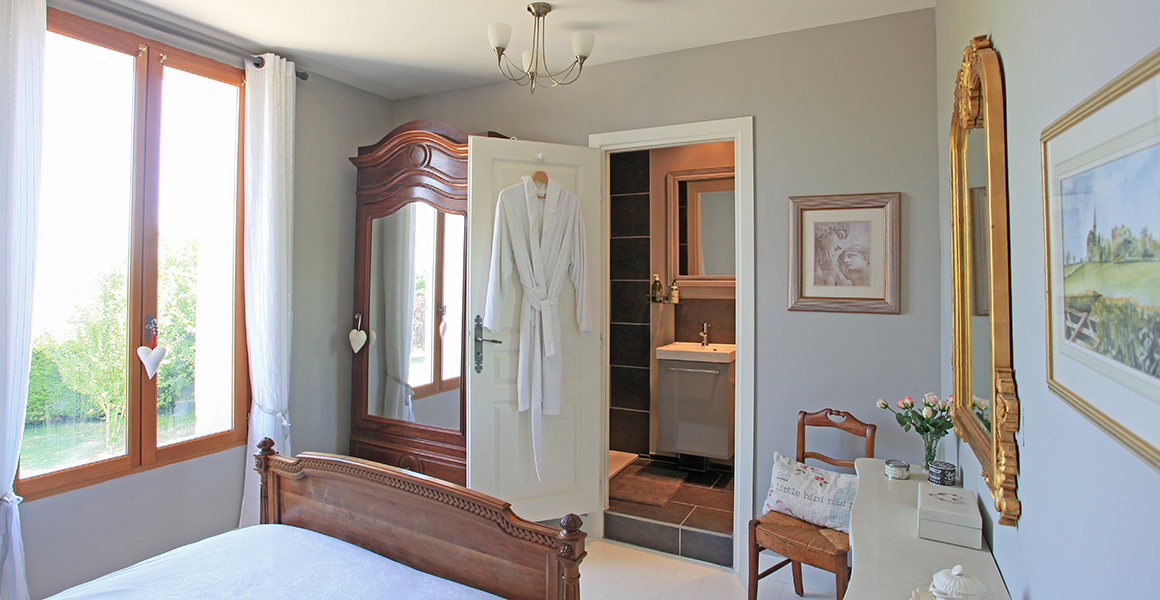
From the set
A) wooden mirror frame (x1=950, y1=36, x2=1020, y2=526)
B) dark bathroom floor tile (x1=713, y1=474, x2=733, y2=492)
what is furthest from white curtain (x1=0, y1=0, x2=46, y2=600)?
dark bathroom floor tile (x1=713, y1=474, x2=733, y2=492)

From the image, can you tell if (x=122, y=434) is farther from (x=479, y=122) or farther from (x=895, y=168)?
(x=895, y=168)

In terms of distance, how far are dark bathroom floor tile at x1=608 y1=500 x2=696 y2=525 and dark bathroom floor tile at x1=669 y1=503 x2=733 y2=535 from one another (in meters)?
0.04

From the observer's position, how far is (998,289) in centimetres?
129

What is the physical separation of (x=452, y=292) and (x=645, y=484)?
1.71 metres

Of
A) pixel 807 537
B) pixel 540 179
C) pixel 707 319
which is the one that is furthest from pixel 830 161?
pixel 707 319

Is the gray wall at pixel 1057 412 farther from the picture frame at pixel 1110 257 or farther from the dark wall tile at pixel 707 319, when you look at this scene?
the dark wall tile at pixel 707 319

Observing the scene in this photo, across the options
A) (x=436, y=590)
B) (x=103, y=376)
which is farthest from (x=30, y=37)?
(x=436, y=590)

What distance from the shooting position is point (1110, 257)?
2.35ft

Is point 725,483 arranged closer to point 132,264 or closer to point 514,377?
point 514,377

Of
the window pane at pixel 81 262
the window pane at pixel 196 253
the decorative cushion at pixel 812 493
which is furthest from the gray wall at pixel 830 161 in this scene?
the window pane at pixel 81 262

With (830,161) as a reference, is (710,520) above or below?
below

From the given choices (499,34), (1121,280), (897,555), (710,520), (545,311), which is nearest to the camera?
(1121,280)

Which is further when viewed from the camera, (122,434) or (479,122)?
(479,122)

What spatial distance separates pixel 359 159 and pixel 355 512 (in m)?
2.32
